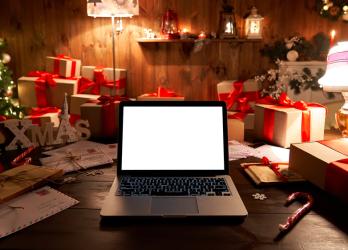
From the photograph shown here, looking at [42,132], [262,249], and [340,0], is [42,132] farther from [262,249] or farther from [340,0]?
[340,0]

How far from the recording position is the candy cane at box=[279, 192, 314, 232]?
0.80 meters

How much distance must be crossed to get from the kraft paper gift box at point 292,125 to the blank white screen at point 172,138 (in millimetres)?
456

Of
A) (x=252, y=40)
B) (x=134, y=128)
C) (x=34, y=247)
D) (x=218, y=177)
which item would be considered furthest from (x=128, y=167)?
(x=252, y=40)

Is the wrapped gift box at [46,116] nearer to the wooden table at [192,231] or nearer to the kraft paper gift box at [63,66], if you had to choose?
the kraft paper gift box at [63,66]

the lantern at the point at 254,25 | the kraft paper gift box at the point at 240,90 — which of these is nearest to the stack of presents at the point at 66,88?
the kraft paper gift box at the point at 240,90

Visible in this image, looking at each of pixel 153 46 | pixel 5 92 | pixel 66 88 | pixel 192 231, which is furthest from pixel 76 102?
pixel 192 231

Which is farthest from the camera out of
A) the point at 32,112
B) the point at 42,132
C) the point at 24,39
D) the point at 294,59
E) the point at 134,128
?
the point at 24,39

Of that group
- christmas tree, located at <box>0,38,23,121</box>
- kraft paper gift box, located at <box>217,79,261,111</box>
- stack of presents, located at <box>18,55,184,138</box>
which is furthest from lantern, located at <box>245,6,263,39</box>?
christmas tree, located at <box>0,38,23,121</box>

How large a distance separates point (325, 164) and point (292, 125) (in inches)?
19.2

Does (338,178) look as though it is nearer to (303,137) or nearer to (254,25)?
(303,137)

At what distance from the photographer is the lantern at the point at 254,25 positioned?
290cm

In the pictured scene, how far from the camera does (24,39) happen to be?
3.26 m

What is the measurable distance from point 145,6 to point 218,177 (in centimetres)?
244

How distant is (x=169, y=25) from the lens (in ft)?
9.83
